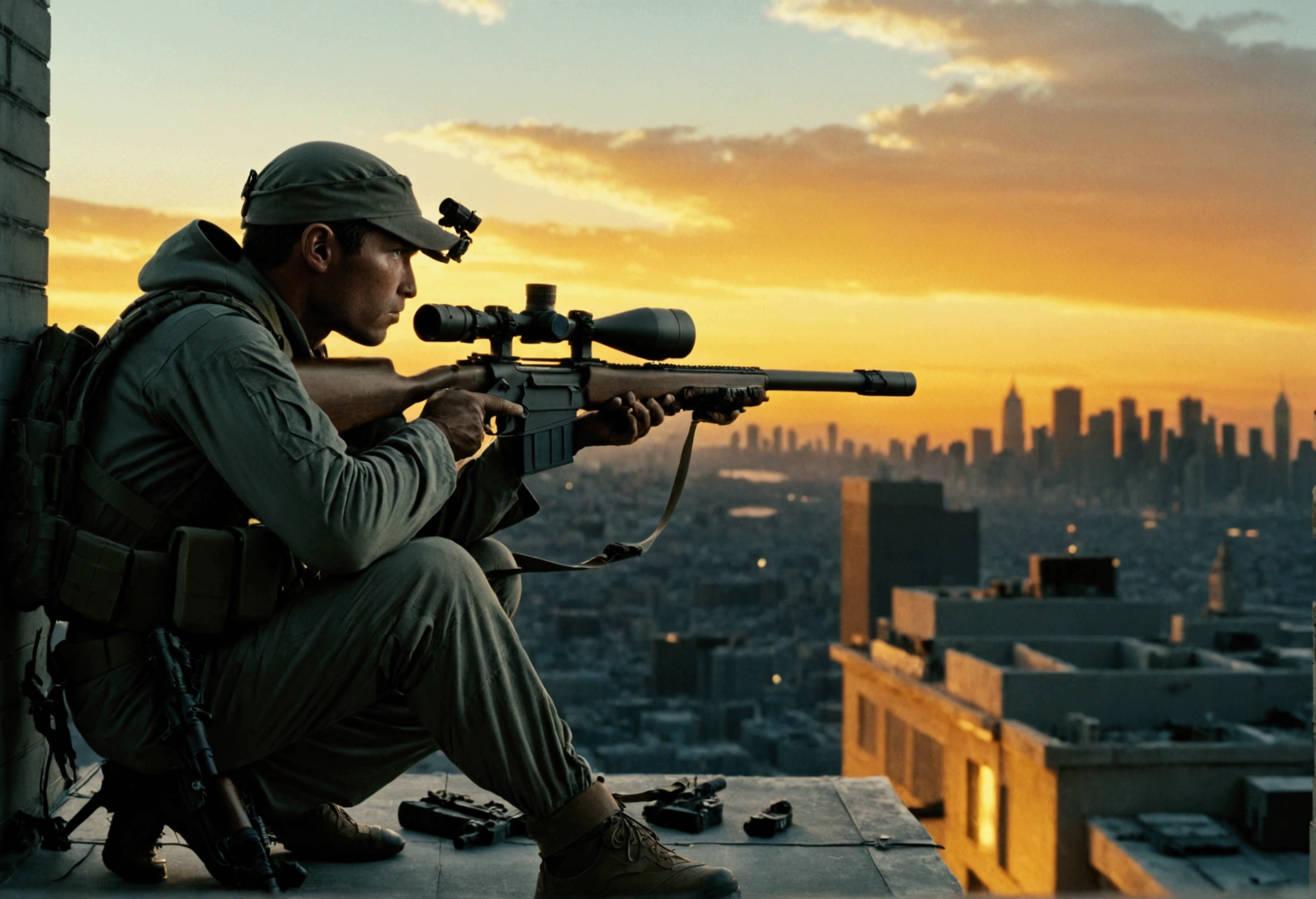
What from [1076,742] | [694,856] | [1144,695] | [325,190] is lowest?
[1076,742]

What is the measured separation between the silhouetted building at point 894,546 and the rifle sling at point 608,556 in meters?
127

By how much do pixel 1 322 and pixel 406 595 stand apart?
1489mm

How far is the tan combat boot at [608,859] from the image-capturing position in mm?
3502

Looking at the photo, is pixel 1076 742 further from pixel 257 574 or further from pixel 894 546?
pixel 894 546

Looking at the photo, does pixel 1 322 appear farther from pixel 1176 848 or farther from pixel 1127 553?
pixel 1127 553

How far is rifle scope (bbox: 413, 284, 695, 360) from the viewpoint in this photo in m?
4.07

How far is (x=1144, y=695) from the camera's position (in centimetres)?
4441

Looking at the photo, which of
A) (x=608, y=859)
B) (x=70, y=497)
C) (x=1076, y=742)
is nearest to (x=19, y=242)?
(x=70, y=497)

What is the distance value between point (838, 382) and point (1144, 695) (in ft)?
139

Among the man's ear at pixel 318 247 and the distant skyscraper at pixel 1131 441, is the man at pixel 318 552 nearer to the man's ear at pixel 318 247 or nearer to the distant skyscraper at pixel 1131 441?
the man's ear at pixel 318 247

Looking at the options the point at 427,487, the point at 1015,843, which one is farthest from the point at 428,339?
the point at 1015,843

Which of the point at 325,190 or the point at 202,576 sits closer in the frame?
the point at 202,576

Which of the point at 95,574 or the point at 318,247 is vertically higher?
the point at 318,247

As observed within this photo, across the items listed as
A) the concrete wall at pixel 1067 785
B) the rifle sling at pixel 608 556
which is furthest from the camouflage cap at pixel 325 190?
the concrete wall at pixel 1067 785
